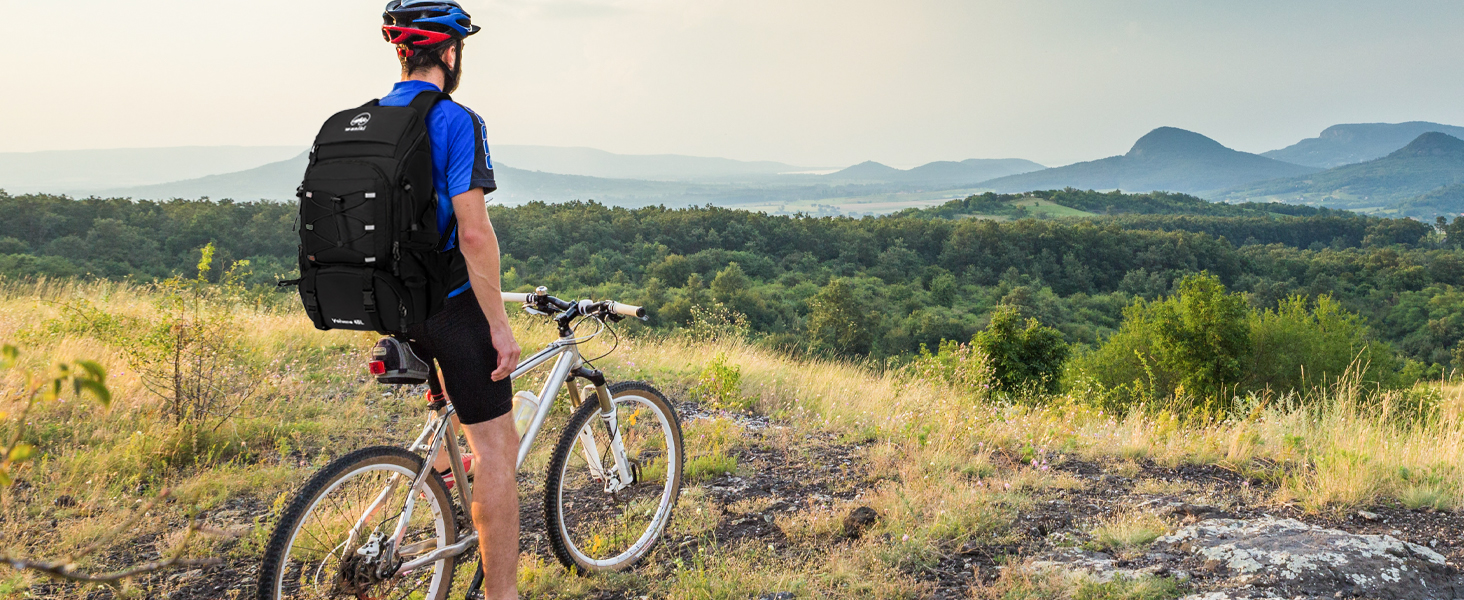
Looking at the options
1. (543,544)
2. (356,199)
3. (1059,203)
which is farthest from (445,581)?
(1059,203)

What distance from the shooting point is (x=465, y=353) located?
221 centimetres

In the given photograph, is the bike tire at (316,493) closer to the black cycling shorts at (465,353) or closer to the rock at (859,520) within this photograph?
the black cycling shorts at (465,353)

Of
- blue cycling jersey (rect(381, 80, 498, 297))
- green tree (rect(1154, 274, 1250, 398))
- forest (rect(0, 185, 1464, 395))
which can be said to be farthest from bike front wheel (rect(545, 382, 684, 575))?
green tree (rect(1154, 274, 1250, 398))

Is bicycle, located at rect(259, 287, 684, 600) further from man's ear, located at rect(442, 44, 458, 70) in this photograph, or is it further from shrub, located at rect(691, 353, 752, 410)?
shrub, located at rect(691, 353, 752, 410)

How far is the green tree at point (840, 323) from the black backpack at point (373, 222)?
37.7m

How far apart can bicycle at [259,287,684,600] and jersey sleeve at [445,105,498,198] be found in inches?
26.1

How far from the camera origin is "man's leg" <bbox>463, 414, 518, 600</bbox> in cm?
235

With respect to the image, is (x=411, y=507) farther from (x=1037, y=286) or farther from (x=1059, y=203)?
(x=1059, y=203)

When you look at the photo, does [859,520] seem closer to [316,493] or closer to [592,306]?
[592,306]

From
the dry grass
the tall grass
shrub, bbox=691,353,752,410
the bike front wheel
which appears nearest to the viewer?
the bike front wheel

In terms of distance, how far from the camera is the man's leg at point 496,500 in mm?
2346

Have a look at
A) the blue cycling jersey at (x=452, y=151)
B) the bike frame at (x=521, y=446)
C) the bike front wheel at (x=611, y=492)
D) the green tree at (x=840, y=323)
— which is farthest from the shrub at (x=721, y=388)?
the green tree at (x=840, y=323)

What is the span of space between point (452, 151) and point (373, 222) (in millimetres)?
301

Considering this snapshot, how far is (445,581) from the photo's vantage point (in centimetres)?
261
